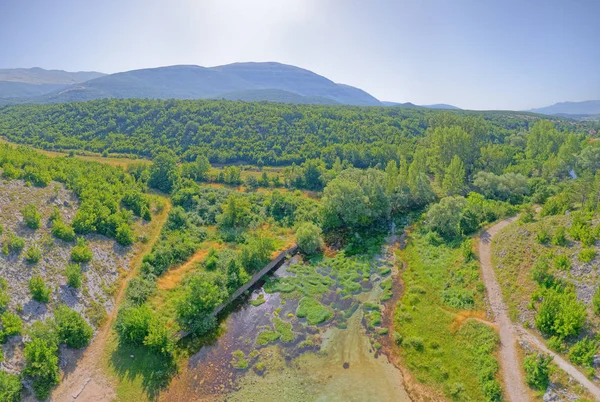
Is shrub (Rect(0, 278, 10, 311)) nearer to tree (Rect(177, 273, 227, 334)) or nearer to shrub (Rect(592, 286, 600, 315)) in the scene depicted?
tree (Rect(177, 273, 227, 334))

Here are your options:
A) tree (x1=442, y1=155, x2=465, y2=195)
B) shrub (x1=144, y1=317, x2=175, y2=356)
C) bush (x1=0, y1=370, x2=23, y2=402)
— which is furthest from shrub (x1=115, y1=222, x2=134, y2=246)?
tree (x1=442, y1=155, x2=465, y2=195)

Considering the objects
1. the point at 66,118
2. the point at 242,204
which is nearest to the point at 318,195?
the point at 242,204

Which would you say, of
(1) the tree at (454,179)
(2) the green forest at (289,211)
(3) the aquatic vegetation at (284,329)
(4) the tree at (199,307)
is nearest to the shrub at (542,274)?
(2) the green forest at (289,211)

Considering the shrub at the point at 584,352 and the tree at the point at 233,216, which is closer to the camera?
the shrub at the point at 584,352

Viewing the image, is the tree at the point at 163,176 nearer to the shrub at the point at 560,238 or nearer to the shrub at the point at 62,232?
the shrub at the point at 62,232

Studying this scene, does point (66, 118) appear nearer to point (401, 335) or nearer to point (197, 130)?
point (197, 130)
